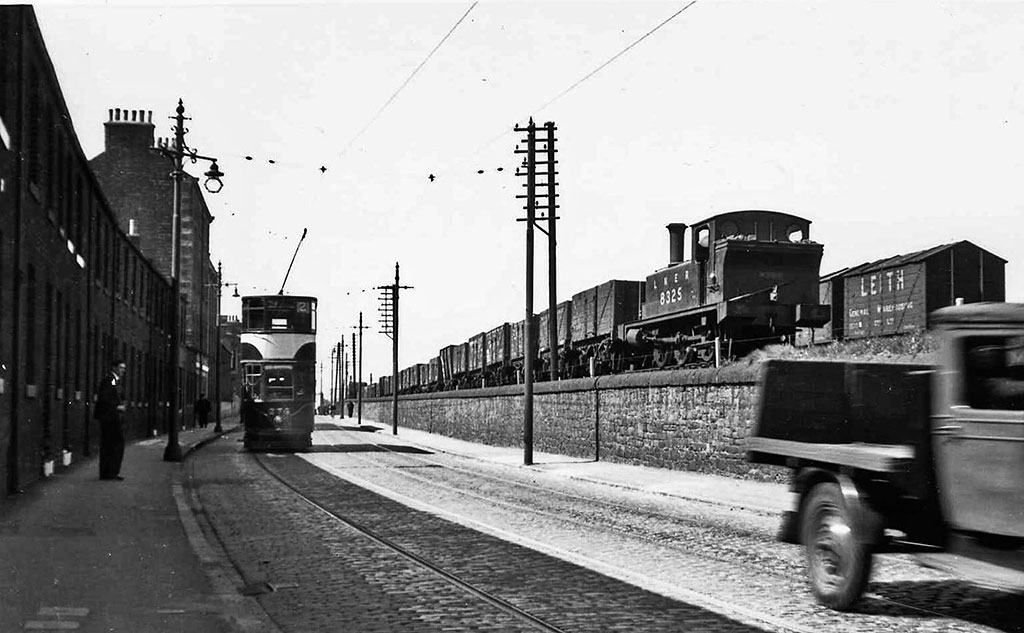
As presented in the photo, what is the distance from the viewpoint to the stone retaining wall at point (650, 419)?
754 inches

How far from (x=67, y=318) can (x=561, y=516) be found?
11958 mm

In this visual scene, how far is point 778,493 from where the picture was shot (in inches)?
652

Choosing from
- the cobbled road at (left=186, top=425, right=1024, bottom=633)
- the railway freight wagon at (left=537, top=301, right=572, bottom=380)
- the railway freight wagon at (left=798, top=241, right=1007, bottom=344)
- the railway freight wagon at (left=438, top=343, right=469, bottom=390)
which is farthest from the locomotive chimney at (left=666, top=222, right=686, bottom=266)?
the railway freight wagon at (left=438, top=343, right=469, bottom=390)

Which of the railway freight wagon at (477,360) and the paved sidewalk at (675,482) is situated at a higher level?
the railway freight wagon at (477,360)

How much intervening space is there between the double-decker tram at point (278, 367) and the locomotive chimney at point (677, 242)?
33.2 feet

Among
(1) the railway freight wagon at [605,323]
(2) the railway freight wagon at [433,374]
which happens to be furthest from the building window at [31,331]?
(2) the railway freight wagon at [433,374]

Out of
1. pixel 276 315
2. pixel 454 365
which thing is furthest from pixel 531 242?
pixel 454 365

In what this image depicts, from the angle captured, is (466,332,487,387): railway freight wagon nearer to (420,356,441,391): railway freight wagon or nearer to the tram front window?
(420,356,441,391): railway freight wagon

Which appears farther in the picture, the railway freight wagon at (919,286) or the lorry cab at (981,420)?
the railway freight wagon at (919,286)

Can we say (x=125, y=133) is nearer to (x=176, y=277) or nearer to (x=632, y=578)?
(x=176, y=277)

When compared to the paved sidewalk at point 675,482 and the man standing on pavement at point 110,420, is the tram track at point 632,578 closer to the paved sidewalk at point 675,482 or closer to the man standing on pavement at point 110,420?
the paved sidewalk at point 675,482

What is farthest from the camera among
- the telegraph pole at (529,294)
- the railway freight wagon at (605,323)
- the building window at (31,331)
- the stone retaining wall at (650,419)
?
the railway freight wagon at (605,323)

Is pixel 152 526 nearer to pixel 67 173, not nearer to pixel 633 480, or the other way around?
pixel 633 480

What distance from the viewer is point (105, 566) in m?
9.35
